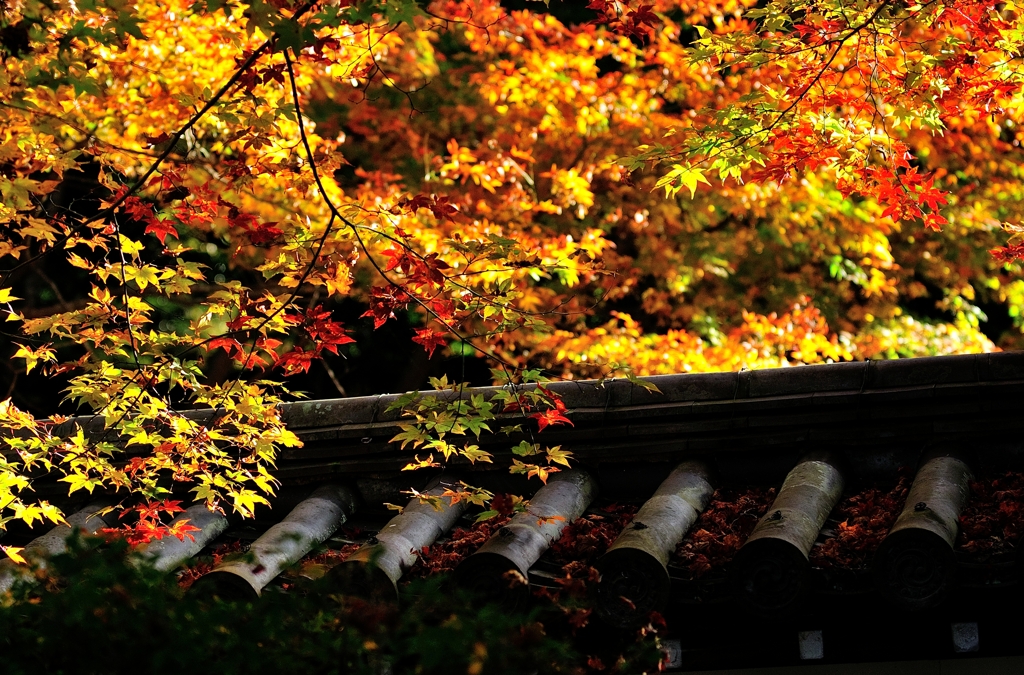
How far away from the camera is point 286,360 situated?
4.84m

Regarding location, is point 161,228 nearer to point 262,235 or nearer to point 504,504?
point 262,235

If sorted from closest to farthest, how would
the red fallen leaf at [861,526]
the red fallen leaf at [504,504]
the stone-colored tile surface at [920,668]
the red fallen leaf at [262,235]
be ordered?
1. the stone-colored tile surface at [920,668]
2. the red fallen leaf at [861,526]
3. the red fallen leaf at [504,504]
4. the red fallen leaf at [262,235]

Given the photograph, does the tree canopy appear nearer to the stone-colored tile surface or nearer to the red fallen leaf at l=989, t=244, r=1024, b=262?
the red fallen leaf at l=989, t=244, r=1024, b=262

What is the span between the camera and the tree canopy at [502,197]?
16.1ft

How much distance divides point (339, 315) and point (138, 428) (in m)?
10.2

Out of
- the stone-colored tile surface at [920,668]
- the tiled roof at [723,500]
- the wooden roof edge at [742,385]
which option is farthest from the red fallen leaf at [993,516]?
the wooden roof edge at [742,385]

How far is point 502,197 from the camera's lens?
37.8 feet

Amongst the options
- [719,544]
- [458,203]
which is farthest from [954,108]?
[458,203]

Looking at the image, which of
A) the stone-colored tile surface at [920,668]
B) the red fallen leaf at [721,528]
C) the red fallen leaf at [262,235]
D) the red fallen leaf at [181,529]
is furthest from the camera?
the red fallen leaf at [181,529]

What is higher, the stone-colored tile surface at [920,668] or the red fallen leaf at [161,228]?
the red fallen leaf at [161,228]

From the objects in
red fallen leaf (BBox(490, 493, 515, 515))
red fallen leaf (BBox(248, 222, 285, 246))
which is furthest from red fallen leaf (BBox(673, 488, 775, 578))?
red fallen leaf (BBox(248, 222, 285, 246))

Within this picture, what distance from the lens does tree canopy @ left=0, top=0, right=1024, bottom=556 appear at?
4.91 metres

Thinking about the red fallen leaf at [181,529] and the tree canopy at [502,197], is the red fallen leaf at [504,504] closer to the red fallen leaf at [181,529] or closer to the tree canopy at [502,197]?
the tree canopy at [502,197]

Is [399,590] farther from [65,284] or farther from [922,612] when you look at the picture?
[65,284]
